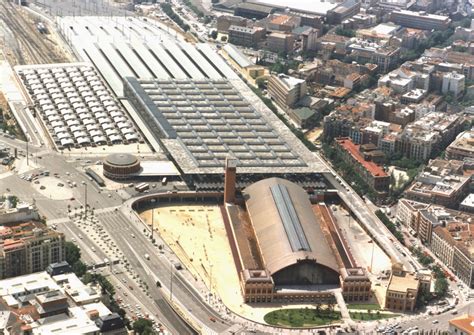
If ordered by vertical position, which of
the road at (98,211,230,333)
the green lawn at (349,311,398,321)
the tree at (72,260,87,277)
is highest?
the tree at (72,260,87,277)

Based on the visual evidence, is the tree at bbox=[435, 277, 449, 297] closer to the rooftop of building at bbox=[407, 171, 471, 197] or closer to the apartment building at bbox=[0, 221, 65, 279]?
the rooftop of building at bbox=[407, 171, 471, 197]

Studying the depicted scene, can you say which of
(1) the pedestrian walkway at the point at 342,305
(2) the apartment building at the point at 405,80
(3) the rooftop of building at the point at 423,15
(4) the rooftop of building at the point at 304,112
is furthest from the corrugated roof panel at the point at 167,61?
(1) the pedestrian walkway at the point at 342,305

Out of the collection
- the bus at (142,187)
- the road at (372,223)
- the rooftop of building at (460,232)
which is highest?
the rooftop of building at (460,232)

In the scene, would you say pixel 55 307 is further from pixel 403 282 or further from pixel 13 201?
pixel 403 282

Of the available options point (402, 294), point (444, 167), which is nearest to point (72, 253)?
point (402, 294)

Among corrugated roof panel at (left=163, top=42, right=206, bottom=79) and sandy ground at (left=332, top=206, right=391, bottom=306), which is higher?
corrugated roof panel at (left=163, top=42, right=206, bottom=79)

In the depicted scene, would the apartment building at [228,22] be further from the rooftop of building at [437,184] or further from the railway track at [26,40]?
the rooftop of building at [437,184]

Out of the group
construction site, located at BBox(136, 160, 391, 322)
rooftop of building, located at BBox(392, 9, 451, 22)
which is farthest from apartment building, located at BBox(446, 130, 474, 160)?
rooftop of building, located at BBox(392, 9, 451, 22)
